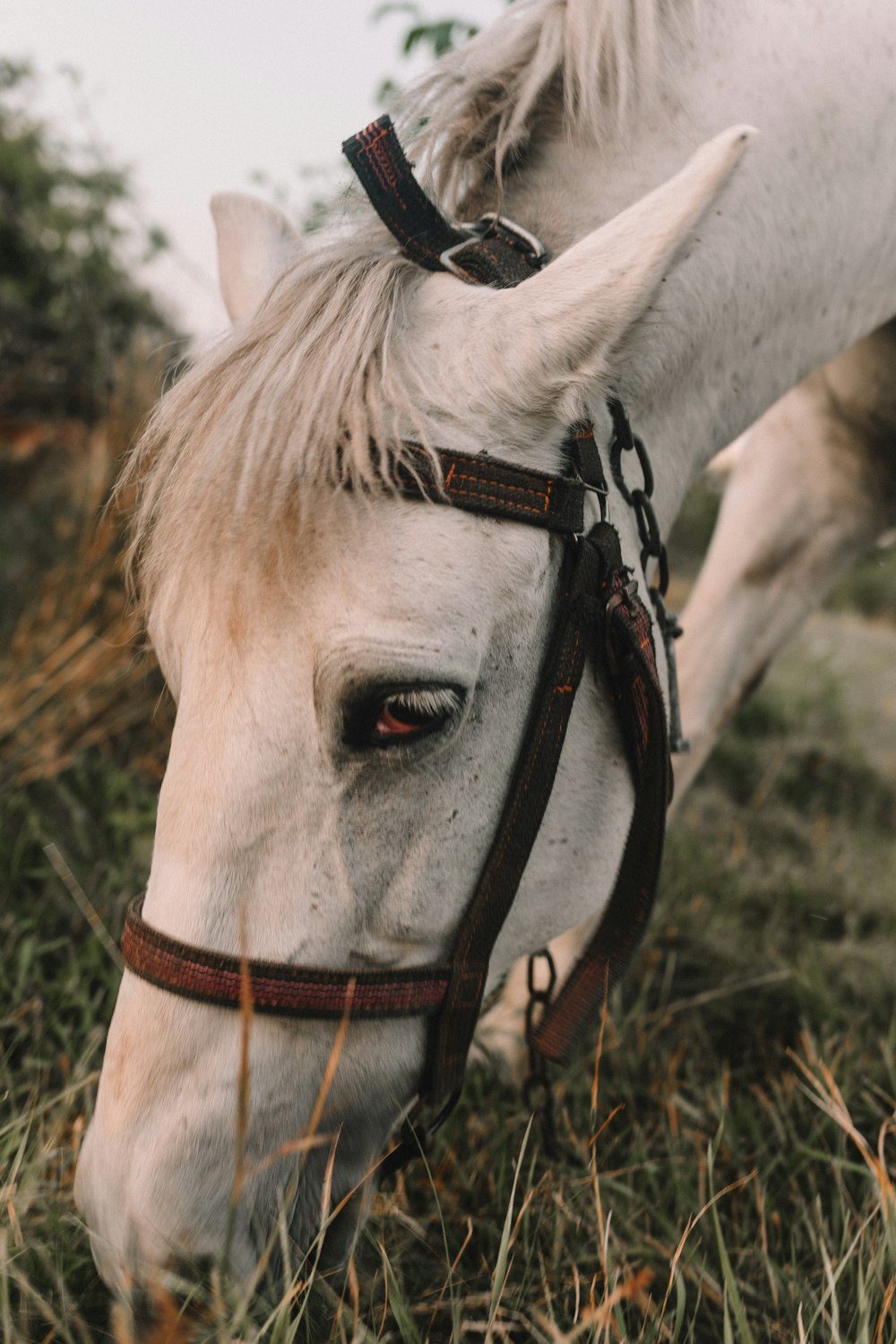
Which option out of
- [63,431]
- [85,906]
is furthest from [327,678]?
[63,431]

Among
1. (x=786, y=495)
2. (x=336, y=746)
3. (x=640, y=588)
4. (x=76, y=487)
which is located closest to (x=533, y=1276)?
(x=336, y=746)

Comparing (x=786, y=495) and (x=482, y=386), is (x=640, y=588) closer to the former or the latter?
(x=482, y=386)

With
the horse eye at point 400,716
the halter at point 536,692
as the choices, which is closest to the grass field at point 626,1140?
the halter at point 536,692

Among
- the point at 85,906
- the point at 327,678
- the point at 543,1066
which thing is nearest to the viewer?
the point at 327,678

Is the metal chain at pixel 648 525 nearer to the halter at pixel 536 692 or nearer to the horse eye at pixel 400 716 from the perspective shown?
the halter at pixel 536 692

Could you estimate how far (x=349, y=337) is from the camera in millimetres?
1310

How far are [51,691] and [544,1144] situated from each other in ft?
7.08

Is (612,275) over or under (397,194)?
under

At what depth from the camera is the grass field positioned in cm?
130

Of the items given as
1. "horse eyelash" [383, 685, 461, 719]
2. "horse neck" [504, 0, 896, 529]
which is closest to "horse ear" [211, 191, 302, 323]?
"horse neck" [504, 0, 896, 529]

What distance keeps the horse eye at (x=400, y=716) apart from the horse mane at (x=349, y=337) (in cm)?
29

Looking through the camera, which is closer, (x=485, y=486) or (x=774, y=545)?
(x=485, y=486)

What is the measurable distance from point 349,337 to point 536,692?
586mm

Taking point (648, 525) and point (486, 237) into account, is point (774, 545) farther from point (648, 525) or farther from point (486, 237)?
point (486, 237)
